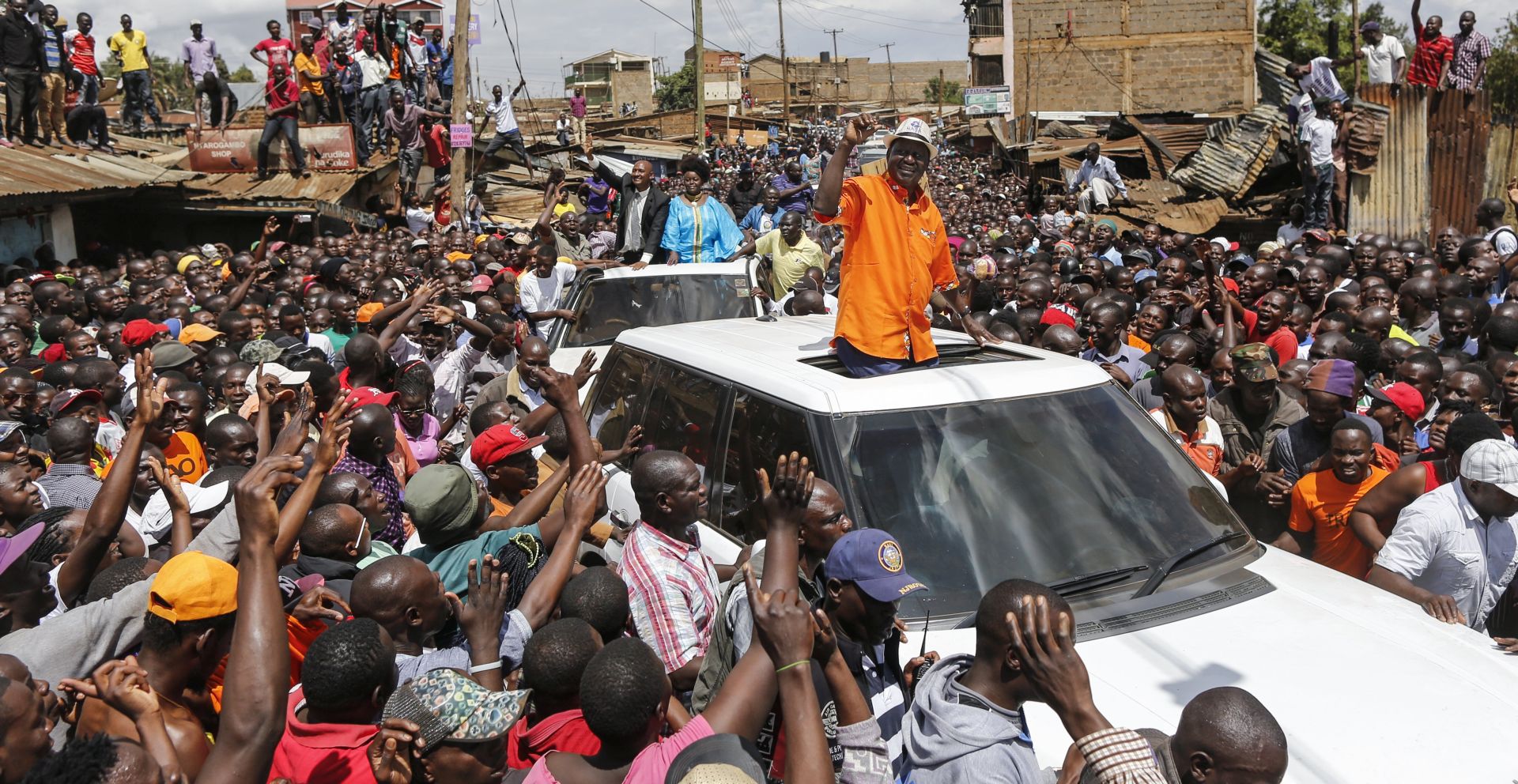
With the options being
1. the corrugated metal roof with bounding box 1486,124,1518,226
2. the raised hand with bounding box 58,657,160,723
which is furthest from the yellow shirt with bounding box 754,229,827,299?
the corrugated metal roof with bounding box 1486,124,1518,226

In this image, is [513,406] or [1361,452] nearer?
[1361,452]

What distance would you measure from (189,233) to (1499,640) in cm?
2090

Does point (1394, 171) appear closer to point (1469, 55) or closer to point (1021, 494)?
point (1469, 55)

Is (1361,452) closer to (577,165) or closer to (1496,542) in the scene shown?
(1496,542)

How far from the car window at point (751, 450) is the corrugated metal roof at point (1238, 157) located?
14386 mm

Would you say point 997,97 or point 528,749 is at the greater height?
point 997,97

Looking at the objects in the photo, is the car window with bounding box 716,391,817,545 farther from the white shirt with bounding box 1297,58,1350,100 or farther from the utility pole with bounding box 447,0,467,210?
the utility pole with bounding box 447,0,467,210

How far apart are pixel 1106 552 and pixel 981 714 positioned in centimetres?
128

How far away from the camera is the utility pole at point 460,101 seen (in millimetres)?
17984

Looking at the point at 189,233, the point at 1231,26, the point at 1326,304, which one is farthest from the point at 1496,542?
the point at 1231,26

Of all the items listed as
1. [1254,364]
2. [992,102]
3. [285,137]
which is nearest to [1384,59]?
[1254,364]

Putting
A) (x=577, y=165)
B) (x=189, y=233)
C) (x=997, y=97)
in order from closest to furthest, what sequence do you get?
1. (x=189, y=233)
2. (x=577, y=165)
3. (x=997, y=97)

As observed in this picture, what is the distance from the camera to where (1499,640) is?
11.4ft

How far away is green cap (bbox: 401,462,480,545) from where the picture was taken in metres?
3.92
